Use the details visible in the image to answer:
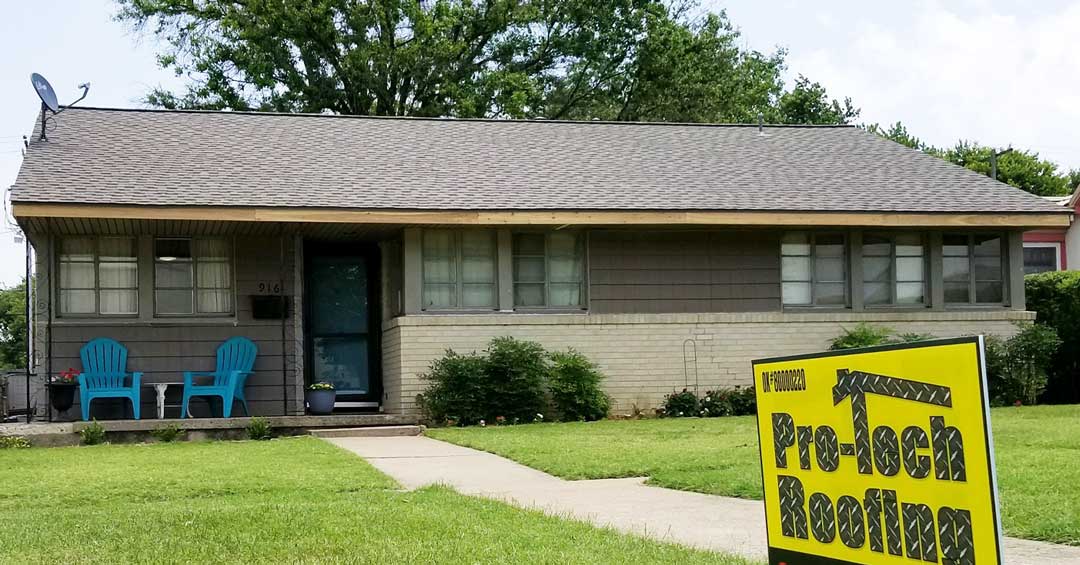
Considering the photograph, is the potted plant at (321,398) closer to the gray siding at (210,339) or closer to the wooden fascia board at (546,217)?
the gray siding at (210,339)

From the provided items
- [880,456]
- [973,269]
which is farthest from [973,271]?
[880,456]

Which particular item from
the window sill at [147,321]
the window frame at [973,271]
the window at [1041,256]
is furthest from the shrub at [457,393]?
the window at [1041,256]

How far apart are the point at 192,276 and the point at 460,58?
637 inches

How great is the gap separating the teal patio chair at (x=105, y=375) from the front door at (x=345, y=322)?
Answer: 2709 millimetres

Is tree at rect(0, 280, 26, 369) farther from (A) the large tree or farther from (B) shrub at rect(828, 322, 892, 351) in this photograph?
(B) shrub at rect(828, 322, 892, 351)

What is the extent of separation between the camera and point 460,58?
31266mm

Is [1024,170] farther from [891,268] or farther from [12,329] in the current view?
[12,329]

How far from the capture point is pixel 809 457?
4.16 metres

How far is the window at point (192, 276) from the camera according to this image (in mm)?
16234

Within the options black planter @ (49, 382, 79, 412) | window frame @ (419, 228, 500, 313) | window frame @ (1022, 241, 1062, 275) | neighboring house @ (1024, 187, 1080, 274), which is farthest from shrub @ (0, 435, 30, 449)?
window frame @ (1022, 241, 1062, 275)

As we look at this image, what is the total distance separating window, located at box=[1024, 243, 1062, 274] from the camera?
99.1 feet

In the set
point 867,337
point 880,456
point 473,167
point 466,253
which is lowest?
point 880,456

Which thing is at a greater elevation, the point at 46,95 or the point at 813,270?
the point at 46,95

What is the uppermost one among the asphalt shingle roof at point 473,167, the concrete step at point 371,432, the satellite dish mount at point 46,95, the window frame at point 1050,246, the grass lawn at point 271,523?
the satellite dish mount at point 46,95
